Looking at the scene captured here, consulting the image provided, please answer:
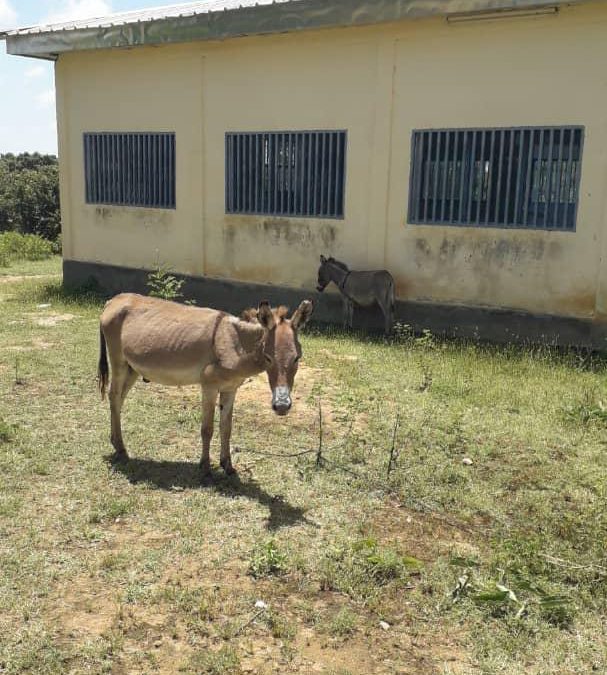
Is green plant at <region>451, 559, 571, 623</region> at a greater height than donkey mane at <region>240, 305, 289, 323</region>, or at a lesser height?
lesser

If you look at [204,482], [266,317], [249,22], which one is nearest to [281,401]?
[266,317]

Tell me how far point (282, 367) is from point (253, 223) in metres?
7.79

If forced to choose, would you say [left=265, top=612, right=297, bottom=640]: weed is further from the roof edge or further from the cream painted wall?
the roof edge

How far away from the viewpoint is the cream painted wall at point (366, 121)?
9008 millimetres

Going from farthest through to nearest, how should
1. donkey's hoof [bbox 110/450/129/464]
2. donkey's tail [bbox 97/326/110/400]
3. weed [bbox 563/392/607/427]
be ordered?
weed [bbox 563/392/607/427]
donkey's tail [bbox 97/326/110/400]
donkey's hoof [bbox 110/450/129/464]

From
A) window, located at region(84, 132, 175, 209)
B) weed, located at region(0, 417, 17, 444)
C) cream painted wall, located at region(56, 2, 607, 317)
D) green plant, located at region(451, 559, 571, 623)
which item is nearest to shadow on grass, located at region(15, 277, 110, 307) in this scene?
cream painted wall, located at region(56, 2, 607, 317)

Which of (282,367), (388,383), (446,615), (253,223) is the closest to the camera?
(446,615)

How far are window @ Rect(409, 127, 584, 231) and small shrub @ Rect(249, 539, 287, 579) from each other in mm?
6944

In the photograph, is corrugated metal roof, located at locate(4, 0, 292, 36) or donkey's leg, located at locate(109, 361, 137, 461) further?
corrugated metal roof, located at locate(4, 0, 292, 36)

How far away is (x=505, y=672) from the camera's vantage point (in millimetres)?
3121

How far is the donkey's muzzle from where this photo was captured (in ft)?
→ 13.6

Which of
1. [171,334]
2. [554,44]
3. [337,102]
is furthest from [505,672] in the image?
[337,102]

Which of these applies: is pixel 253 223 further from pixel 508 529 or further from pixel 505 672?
pixel 505 672

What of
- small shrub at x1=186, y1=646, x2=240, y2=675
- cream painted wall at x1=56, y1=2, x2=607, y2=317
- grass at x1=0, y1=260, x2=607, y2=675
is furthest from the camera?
cream painted wall at x1=56, y1=2, x2=607, y2=317
